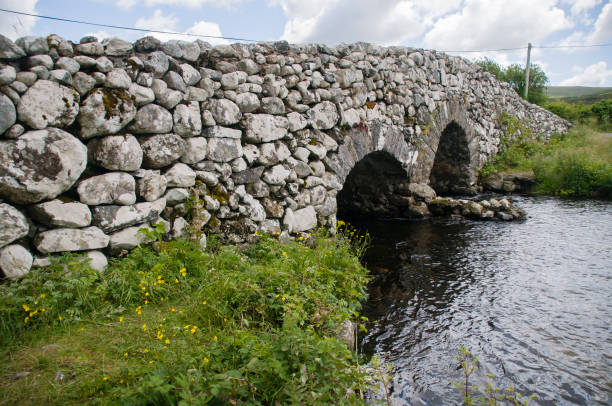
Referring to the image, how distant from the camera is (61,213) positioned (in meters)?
3.15

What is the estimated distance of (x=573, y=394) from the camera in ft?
9.52

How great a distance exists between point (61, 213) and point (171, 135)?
1.29m

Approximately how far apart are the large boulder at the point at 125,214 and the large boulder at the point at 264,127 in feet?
4.55

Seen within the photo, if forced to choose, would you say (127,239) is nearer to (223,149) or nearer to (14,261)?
(14,261)

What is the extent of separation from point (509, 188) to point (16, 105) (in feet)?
42.1

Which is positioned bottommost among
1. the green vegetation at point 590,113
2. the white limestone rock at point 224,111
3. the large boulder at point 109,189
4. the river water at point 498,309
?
the river water at point 498,309

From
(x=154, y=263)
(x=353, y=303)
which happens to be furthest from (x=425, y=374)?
(x=154, y=263)

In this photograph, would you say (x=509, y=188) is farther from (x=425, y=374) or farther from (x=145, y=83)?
(x=145, y=83)

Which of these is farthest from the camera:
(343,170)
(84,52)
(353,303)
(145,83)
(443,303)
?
(343,170)

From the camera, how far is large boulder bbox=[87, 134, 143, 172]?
3.41 metres

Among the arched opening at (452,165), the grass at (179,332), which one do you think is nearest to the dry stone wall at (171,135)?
the grass at (179,332)

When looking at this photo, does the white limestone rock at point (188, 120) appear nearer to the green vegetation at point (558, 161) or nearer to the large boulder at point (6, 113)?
the large boulder at point (6, 113)

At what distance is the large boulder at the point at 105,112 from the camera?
3312 millimetres

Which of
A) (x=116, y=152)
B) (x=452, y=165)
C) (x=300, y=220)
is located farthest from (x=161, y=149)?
(x=452, y=165)
